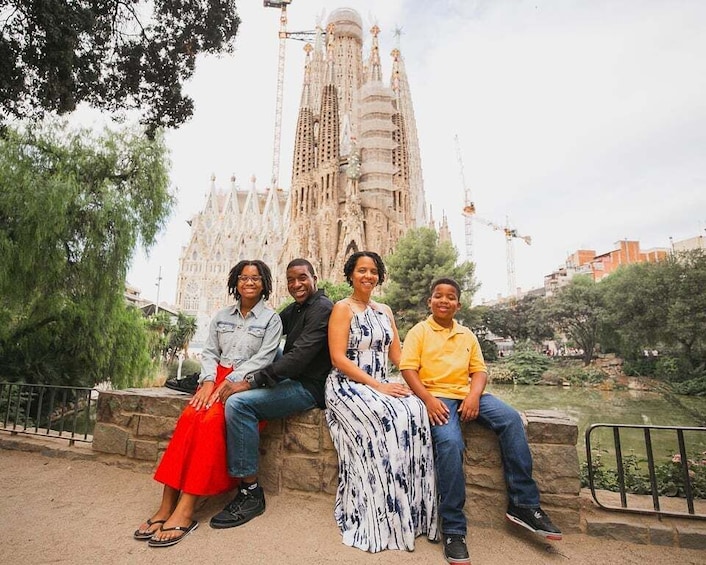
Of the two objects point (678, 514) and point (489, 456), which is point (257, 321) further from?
point (678, 514)

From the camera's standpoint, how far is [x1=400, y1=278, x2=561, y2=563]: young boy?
191 centimetres

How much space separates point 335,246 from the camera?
3033cm

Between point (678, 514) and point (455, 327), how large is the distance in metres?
1.53

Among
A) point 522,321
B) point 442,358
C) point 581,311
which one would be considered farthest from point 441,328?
point 522,321

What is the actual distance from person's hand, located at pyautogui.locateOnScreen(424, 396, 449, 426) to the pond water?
17.9 feet

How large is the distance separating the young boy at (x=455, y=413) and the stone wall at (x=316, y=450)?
127mm

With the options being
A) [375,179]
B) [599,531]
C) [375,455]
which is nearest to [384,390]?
[375,455]

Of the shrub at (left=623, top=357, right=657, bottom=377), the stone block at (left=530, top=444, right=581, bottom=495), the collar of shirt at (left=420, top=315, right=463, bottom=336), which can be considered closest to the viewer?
the stone block at (left=530, top=444, right=581, bottom=495)

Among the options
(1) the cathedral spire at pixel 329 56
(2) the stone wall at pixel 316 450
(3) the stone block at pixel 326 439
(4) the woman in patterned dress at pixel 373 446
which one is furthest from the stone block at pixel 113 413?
(1) the cathedral spire at pixel 329 56

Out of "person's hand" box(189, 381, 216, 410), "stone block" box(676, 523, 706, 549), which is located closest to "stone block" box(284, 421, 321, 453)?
"person's hand" box(189, 381, 216, 410)

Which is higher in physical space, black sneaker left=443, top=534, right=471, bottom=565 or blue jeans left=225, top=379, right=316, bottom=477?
blue jeans left=225, top=379, right=316, bottom=477

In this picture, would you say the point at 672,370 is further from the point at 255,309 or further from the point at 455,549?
the point at 255,309

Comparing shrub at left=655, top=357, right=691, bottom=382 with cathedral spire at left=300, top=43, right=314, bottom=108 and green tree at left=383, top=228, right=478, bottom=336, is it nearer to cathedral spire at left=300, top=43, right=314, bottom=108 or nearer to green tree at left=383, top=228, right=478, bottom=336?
green tree at left=383, top=228, right=478, bottom=336

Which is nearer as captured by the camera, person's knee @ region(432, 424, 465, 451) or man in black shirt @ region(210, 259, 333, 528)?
person's knee @ region(432, 424, 465, 451)
